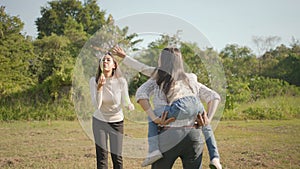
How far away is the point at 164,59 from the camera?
2432 millimetres

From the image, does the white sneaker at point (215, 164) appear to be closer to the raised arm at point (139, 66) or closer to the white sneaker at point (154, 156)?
the white sneaker at point (154, 156)

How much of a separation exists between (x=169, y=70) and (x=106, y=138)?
1632 mm

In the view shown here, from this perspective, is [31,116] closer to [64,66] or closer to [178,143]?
[64,66]

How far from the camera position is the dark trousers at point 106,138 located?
12.1 feet

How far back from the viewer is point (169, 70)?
2.39m

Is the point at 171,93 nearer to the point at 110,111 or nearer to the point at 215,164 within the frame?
the point at 215,164

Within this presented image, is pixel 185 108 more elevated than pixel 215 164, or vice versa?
pixel 185 108

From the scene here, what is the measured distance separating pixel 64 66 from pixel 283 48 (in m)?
15.7

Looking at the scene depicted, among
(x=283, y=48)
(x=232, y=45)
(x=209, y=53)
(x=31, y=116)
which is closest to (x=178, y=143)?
(x=209, y=53)

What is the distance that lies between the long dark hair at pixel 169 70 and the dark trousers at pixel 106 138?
4.77ft

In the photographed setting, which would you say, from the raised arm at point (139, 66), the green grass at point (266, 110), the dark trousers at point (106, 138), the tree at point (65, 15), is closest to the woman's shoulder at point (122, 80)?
the dark trousers at point (106, 138)

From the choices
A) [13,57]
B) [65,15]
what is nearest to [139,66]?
[13,57]

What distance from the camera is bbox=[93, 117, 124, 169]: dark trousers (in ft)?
12.1

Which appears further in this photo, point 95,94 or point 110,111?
point 110,111
